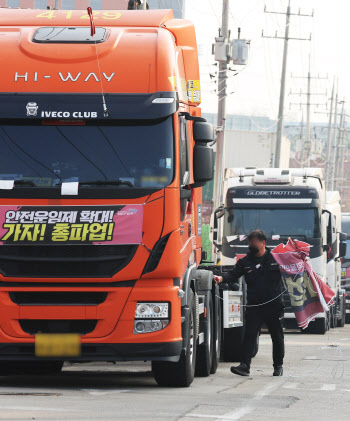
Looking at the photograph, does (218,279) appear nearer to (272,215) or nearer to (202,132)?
(202,132)

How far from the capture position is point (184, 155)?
12539 mm

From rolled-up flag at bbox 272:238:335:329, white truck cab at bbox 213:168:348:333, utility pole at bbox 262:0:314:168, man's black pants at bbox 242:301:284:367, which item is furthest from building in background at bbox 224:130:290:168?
man's black pants at bbox 242:301:284:367

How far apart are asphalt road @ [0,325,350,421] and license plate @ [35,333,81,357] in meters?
0.40

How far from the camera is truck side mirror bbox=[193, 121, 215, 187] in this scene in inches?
492

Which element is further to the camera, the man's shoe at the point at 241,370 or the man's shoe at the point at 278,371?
the man's shoe at the point at 278,371

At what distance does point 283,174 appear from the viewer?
2792cm

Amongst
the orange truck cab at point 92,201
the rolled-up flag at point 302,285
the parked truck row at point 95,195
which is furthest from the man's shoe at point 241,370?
the rolled-up flag at point 302,285

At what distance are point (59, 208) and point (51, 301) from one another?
958 mm

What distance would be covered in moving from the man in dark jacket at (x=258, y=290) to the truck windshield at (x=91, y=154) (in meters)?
2.98

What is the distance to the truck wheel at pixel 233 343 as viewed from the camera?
1745 centimetres

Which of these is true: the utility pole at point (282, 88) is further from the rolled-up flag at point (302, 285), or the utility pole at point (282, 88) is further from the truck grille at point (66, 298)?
the truck grille at point (66, 298)

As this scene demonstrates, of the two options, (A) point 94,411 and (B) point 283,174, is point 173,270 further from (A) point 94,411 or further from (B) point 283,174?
(B) point 283,174


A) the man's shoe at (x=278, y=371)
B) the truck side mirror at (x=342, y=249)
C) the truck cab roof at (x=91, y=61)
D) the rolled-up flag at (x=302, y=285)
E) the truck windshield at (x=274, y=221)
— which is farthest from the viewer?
the truck side mirror at (x=342, y=249)

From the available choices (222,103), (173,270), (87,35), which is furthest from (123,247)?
(222,103)
